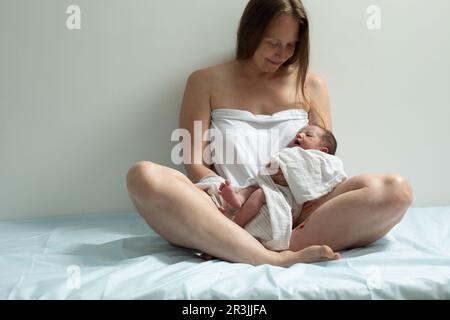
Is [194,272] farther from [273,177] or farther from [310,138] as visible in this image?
[310,138]

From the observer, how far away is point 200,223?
153 cm

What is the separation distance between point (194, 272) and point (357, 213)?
0.43m

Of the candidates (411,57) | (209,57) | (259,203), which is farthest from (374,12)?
(259,203)

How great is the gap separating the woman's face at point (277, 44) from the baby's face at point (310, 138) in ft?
Result: 0.89

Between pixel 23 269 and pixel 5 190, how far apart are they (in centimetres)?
72

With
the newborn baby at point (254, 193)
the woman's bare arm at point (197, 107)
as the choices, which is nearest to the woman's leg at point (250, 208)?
the newborn baby at point (254, 193)

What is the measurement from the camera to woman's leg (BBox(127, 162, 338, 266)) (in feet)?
5.00

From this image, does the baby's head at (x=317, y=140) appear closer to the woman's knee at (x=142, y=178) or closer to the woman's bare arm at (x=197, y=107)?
the woman's bare arm at (x=197, y=107)

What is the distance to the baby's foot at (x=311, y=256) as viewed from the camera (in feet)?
4.93

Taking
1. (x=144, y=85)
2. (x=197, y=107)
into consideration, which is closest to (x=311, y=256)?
(x=197, y=107)

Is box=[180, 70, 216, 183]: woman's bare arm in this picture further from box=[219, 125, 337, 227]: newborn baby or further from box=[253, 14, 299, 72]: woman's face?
box=[219, 125, 337, 227]: newborn baby

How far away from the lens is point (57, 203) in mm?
2203
